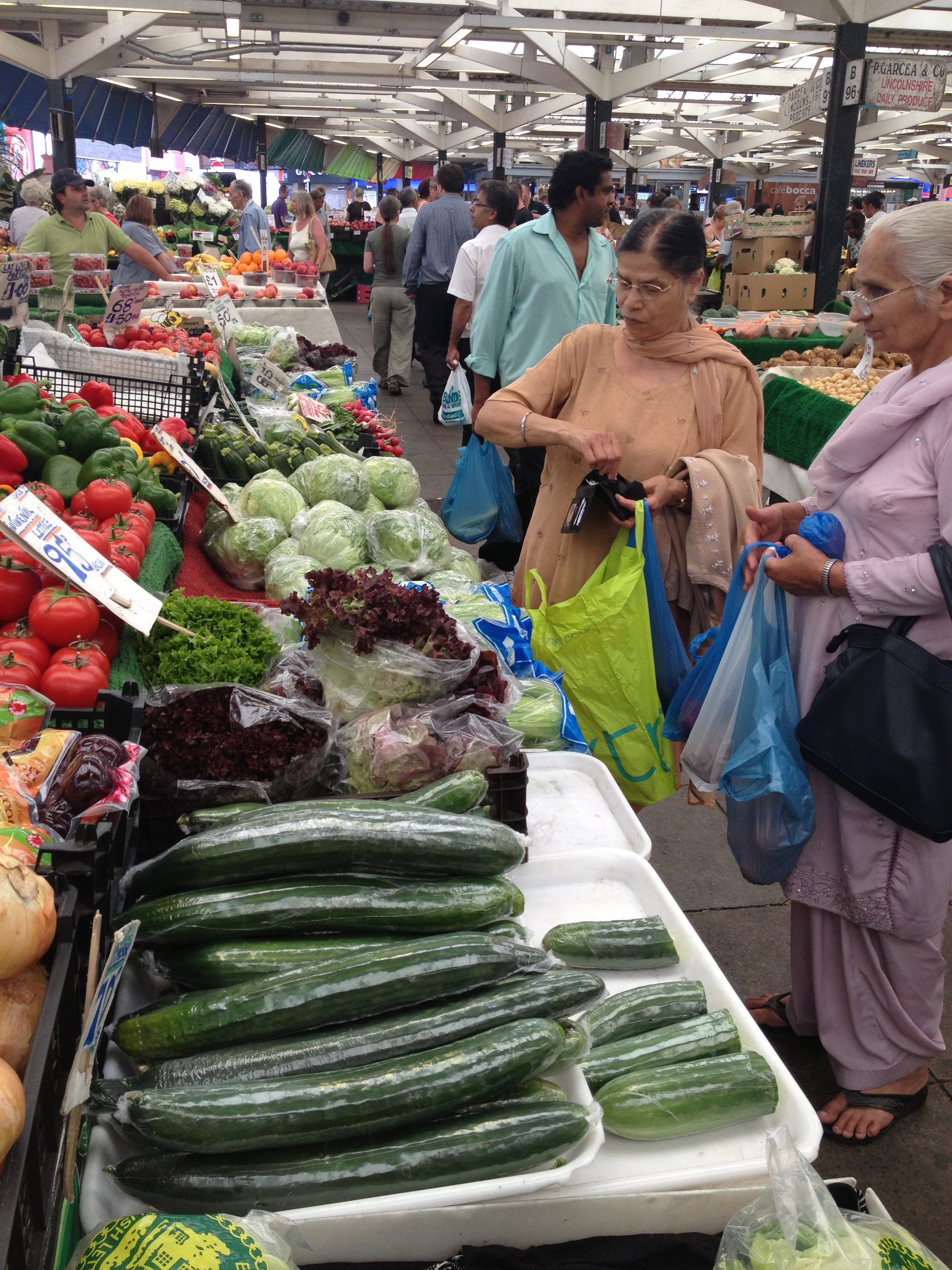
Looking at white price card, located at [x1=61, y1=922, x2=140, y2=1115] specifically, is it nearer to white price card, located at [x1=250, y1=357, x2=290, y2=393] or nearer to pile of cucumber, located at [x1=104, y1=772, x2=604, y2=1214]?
pile of cucumber, located at [x1=104, y1=772, x2=604, y2=1214]

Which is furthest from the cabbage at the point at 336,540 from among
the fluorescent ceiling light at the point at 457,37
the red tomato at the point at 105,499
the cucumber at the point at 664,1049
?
the fluorescent ceiling light at the point at 457,37

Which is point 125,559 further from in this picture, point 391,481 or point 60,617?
point 391,481

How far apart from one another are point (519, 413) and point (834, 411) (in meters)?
4.59

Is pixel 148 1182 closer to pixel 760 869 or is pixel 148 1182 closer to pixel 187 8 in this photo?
pixel 760 869

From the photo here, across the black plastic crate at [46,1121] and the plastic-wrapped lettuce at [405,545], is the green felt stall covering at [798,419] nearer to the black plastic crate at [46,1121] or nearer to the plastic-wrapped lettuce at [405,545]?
the plastic-wrapped lettuce at [405,545]

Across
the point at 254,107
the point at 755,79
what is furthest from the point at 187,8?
the point at 254,107

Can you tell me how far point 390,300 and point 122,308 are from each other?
6547mm

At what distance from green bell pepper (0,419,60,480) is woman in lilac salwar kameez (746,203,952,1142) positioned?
7.23 ft

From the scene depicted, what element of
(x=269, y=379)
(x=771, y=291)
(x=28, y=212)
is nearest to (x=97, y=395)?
(x=269, y=379)

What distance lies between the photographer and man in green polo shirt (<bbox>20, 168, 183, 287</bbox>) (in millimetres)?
8477

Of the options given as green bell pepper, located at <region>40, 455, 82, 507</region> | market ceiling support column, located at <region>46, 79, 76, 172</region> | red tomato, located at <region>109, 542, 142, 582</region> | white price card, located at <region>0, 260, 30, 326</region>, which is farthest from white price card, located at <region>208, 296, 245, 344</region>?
market ceiling support column, located at <region>46, 79, 76, 172</region>

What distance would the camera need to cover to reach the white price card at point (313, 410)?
5430 mm

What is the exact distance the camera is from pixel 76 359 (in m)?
4.94

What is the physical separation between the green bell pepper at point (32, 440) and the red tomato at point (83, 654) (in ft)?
4.25
